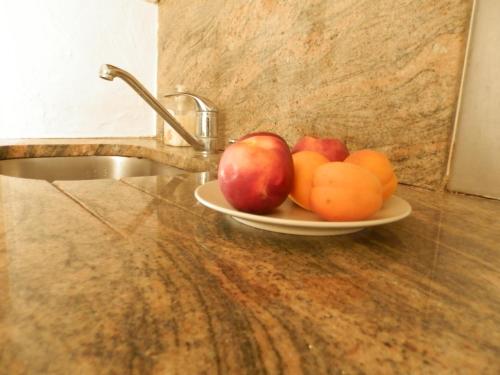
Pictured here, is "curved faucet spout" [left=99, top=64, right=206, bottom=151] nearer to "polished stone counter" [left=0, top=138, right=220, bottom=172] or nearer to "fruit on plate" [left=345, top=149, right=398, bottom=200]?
"polished stone counter" [left=0, top=138, right=220, bottom=172]

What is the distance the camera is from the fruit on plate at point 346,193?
1.31 ft

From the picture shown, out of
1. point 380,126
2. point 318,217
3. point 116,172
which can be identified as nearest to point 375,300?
point 318,217

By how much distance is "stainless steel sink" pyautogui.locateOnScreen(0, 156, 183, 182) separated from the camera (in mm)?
1275

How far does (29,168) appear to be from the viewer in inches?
51.0

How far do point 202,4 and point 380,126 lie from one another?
34.0 inches

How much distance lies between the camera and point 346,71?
0.87 m

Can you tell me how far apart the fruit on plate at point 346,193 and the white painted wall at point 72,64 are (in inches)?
53.3

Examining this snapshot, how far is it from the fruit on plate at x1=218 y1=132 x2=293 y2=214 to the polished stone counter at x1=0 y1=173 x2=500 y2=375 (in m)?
0.04

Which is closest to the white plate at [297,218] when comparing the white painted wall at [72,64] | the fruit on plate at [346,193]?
the fruit on plate at [346,193]

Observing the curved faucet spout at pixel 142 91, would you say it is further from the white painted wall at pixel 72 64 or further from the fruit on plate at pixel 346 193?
the fruit on plate at pixel 346 193

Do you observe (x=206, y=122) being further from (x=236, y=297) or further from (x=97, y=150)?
(x=236, y=297)

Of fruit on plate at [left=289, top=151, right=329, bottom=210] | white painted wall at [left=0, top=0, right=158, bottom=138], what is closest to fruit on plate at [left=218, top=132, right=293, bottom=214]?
fruit on plate at [left=289, top=151, right=329, bottom=210]

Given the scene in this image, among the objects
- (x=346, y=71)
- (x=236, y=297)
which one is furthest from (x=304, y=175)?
(x=346, y=71)

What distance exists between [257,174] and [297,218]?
7 centimetres
